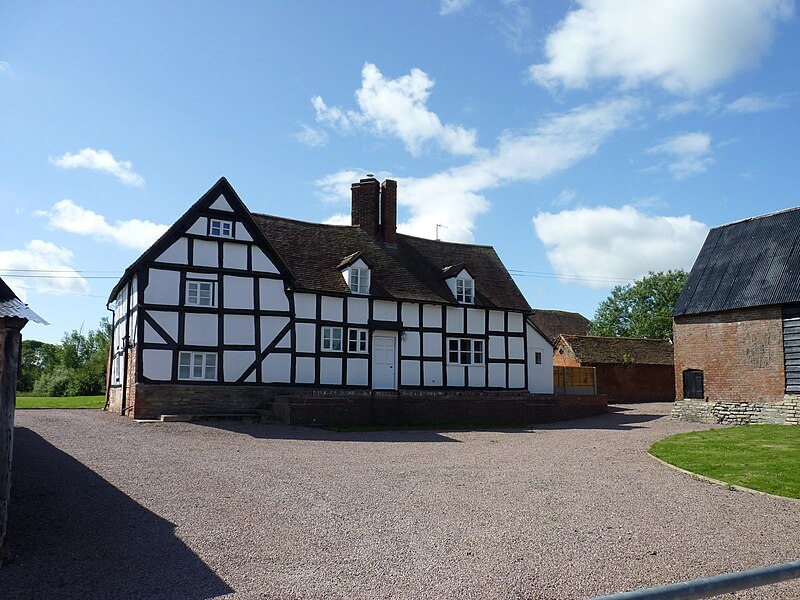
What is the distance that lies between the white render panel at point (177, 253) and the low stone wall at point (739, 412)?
20929mm

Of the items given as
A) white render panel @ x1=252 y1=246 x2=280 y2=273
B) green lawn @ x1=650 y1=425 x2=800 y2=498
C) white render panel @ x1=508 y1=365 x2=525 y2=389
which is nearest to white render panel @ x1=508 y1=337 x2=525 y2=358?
white render panel @ x1=508 y1=365 x2=525 y2=389

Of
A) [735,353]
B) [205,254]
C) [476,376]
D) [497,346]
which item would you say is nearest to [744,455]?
[735,353]

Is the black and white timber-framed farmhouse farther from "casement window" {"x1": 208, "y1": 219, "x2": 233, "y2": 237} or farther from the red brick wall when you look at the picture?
the red brick wall

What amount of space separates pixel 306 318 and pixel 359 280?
292 centimetres

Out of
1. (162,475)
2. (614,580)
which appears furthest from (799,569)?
(162,475)

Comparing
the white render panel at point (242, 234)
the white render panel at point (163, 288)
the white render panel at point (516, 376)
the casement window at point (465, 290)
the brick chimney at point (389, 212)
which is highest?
the brick chimney at point (389, 212)

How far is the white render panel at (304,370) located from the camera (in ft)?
86.0

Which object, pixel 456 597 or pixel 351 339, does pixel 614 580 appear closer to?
pixel 456 597

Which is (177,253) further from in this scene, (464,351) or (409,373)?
(464,351)

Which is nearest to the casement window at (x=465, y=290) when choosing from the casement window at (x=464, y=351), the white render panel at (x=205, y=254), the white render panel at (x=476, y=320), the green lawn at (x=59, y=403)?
the white render panel at (x=476, y=320)

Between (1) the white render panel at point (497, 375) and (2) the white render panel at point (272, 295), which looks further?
(1) the white render panel at point (497, 375)

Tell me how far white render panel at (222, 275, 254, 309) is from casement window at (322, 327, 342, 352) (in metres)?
3.25

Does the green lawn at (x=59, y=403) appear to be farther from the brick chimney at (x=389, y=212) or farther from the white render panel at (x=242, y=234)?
the brick chimney at (x=389, y=212)

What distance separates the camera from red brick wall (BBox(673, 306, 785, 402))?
25188 millimetres
